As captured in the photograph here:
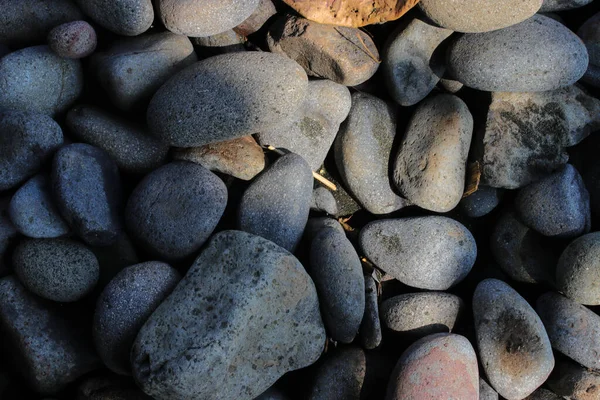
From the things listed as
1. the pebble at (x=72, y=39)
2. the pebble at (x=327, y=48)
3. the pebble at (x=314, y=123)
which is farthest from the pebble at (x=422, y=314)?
the pebble at (x=72, y=39)

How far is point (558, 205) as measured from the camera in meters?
2.27

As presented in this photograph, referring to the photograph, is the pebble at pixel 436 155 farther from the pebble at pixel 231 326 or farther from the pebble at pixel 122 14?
the pebble at pixel 122 14

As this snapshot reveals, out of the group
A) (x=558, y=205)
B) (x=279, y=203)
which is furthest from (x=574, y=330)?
(x=279, y=203)

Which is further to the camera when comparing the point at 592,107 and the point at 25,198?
the point at 592,107

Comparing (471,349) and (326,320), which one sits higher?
(326,320)

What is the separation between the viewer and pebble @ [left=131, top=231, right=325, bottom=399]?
1.81 m

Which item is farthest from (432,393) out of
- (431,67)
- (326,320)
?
(431,67)

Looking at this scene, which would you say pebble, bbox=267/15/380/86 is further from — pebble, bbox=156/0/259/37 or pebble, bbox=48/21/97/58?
pebble, bbox=48/21/97/58

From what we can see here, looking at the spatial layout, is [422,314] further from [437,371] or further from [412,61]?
[412,61]

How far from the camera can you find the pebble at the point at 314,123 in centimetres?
234

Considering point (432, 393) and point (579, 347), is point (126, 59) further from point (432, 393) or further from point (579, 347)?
point (579, 347)

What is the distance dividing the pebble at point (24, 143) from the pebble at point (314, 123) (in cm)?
80

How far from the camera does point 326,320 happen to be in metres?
2.09

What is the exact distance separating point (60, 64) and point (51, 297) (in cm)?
88
